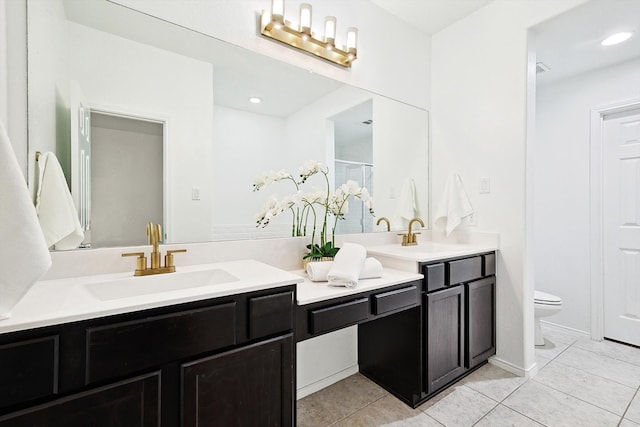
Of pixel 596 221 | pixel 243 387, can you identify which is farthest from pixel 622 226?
pixel 243 387

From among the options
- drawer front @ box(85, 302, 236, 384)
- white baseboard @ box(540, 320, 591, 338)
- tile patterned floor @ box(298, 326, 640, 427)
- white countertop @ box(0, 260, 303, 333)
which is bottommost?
tile patterned floor @ box(298, 326, 640, 427)

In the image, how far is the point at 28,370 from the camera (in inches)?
28.5

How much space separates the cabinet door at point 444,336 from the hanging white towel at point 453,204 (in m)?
0.60

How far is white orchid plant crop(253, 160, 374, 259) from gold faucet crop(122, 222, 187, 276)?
0.53m

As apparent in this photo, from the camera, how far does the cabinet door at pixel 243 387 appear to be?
95 centimetres

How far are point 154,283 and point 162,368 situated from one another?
1.38 ft

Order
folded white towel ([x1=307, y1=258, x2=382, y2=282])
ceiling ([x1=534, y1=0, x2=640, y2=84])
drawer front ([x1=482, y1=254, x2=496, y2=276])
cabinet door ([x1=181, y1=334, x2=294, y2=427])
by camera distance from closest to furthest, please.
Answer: cabinet door ([x1=181, y1=334, x2=294, y2=427]) → folded white towel ([x1=307, y1=258, x2=382, y2=282]) → ceiling ([x1=534, y1=0, x2=640, y2=84]) → drawer front ([x1=482, y1=254, x2=496, y2=276])

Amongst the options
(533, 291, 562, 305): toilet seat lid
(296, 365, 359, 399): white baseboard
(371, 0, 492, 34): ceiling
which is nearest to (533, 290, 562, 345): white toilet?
(533, 291, 562, 305): toilet seat lid

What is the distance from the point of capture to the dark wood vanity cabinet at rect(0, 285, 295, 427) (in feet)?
2.41

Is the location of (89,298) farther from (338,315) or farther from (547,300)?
(547,300)

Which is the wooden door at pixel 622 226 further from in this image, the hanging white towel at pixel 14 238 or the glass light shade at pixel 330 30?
the hanging white towel at pixel 14 238

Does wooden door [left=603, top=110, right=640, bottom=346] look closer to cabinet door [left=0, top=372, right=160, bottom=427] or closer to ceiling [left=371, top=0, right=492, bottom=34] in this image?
ceiling [left=371, top=0, right=492, bottom=34]

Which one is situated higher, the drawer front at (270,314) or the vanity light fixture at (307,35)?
the vanity light fixture at (307,35)

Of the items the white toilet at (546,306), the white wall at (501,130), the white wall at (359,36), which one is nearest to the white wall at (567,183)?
the white toilet at (546,306)
